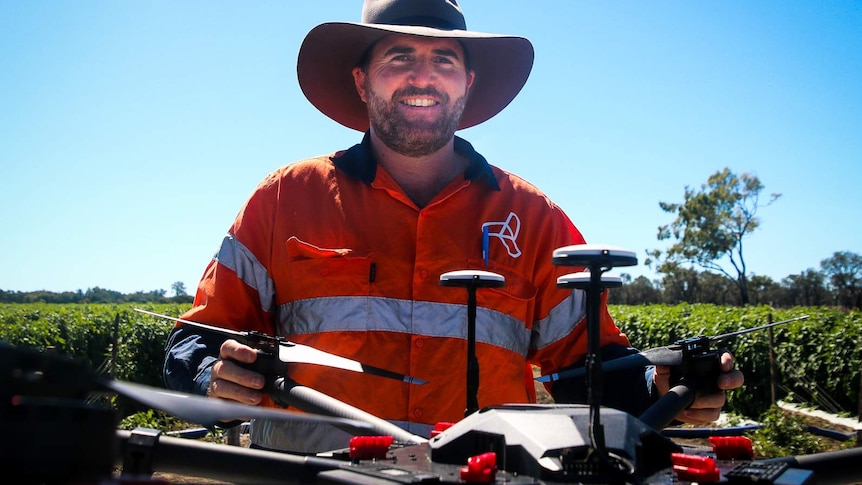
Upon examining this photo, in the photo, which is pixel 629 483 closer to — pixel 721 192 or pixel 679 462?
pixel 679 462

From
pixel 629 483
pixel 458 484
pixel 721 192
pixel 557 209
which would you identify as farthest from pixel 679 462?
pixel 721 192

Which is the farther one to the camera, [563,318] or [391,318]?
[563,318]

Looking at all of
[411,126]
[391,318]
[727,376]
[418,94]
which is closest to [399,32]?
[418,94]

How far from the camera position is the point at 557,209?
12.3 ft

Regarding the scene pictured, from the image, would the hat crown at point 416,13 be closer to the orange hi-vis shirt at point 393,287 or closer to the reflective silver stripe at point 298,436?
the orange hi-vis shirt at point 393,287

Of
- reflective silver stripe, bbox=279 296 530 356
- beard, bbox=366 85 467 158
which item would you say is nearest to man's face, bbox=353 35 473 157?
beard, bbox=366 85 467 158

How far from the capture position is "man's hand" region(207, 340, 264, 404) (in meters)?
2.28

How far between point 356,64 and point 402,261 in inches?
53.4

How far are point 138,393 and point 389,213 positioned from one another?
245 centimetres

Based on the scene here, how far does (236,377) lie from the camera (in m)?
2.28

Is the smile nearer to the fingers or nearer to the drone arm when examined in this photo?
the drone arm

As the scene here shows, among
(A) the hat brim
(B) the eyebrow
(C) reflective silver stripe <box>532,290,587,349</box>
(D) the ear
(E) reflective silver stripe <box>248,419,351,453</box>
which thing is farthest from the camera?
(D) the ear

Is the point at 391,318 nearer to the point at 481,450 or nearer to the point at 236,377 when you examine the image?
the point at 236,377

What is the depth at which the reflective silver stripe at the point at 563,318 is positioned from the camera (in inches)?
133
